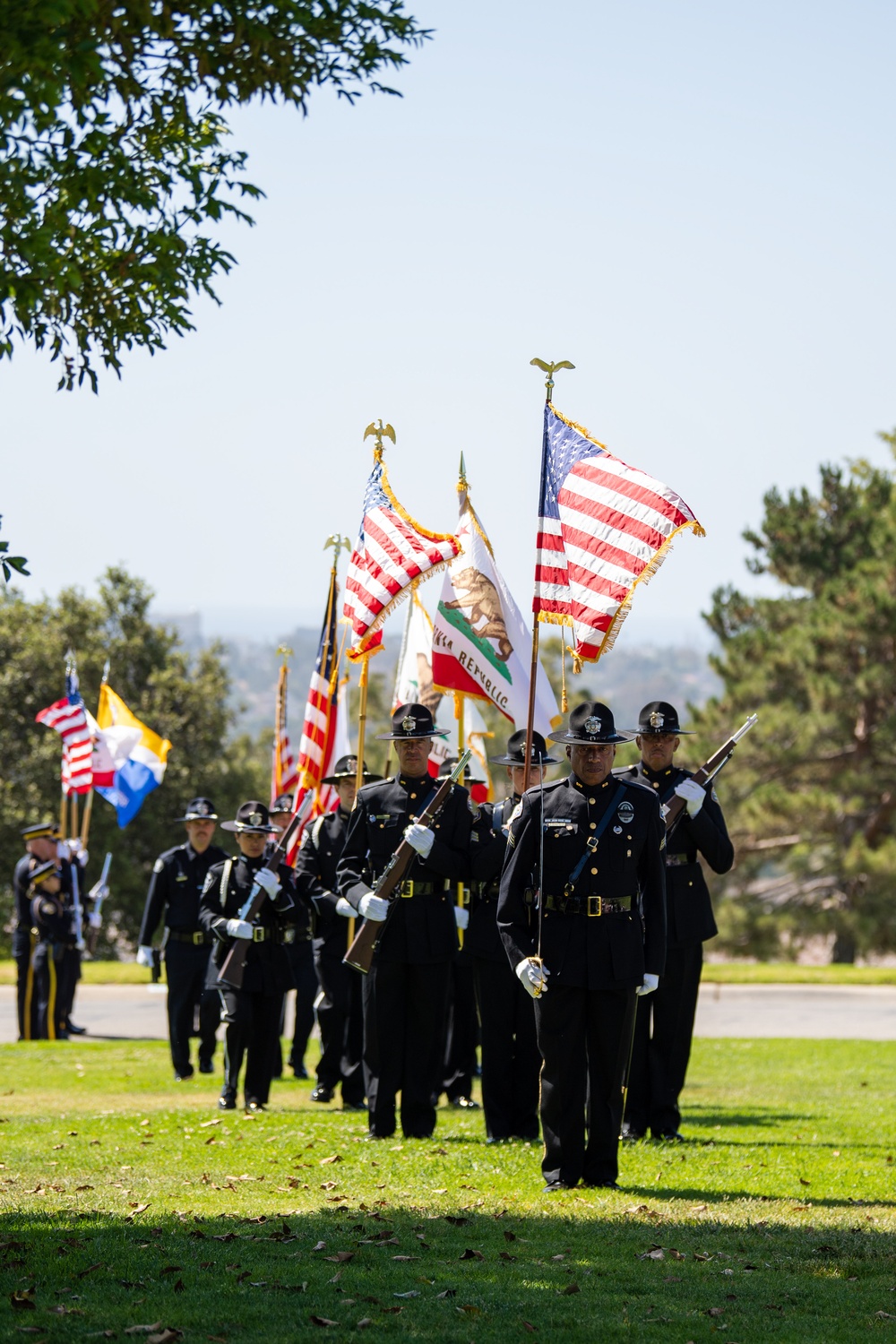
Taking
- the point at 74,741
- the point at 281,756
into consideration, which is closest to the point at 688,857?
the point at 281,756

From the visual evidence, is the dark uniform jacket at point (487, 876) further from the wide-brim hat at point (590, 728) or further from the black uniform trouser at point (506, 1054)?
the wide-brim hat at point (590, 728)

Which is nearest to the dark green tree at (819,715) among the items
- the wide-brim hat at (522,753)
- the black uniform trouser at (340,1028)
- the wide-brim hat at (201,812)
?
the wide-brim hat at (201,812)

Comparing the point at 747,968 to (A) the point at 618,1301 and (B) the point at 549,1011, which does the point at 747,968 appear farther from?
(A) the point at 618,1301

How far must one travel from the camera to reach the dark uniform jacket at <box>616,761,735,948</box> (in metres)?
10.0

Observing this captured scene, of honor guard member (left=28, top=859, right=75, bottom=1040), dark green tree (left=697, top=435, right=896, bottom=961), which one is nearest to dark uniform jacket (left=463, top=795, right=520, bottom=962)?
honor guard member (left=28, top=859, right=75, bottom=1040)

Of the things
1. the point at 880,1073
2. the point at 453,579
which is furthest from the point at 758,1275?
the point at 880,1073

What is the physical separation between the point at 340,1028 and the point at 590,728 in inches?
211

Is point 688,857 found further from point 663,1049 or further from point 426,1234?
point 426,1234

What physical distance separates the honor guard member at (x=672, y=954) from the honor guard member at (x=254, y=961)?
279 cm

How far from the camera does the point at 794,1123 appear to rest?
11.2 metres

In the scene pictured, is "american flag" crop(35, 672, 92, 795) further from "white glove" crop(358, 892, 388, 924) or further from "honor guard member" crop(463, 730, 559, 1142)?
"white glove" crop(358, 892, 388, 924)

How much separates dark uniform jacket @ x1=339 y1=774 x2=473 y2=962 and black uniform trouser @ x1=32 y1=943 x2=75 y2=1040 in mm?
8344

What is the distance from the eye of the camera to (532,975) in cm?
780

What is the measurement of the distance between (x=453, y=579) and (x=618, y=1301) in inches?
246
